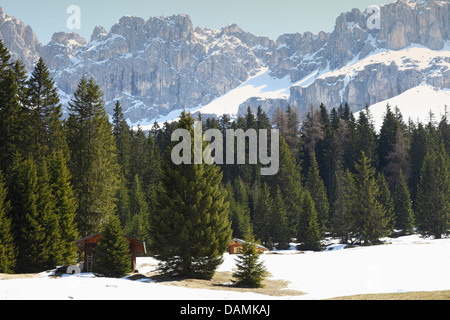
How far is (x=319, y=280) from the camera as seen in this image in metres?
29.4

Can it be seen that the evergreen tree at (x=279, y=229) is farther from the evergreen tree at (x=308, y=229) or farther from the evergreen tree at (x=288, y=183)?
the evergreen tree at (x=288, y=183)

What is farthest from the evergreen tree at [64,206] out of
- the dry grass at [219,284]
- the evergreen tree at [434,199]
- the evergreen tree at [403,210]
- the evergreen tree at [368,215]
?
the evergreen tree at [403,210]

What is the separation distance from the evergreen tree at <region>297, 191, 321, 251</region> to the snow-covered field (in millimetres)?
11212

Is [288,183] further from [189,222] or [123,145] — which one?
[189,222]

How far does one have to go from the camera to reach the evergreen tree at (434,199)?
5800 cm

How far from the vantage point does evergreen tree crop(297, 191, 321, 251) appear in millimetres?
55688

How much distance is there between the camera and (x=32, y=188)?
94.2 feet

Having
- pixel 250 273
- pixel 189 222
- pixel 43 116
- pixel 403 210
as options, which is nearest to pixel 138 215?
pixel 43 116

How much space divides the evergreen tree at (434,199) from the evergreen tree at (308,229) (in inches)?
607

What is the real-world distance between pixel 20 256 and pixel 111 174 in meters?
10.8

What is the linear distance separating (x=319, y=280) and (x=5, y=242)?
68.0 feet
